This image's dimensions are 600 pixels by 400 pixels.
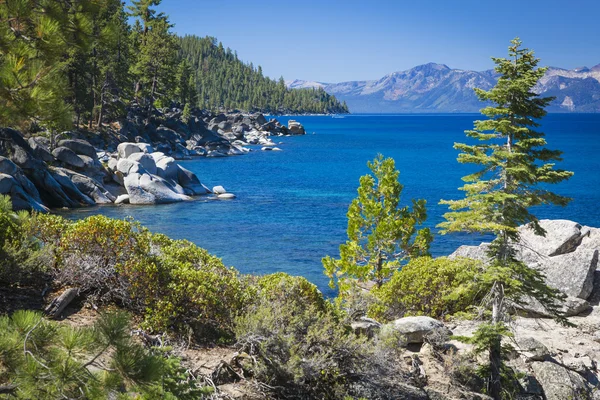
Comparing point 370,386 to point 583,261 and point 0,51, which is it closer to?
point 0,51

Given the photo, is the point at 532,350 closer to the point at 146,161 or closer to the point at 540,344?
the point at 540,344

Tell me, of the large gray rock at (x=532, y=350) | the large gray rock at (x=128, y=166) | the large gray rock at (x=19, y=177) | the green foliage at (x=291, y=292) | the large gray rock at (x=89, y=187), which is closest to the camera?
the green foliage at (x=291, y=292)

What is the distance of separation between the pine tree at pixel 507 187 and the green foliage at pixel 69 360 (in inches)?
324

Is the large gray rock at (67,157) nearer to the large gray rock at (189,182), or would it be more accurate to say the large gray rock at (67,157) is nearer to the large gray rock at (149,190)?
the large gray rock at (149,190)

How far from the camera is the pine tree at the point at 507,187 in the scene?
10.7 meters

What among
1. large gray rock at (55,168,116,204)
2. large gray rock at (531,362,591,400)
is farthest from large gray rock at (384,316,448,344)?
large gray rock at (55,168,116,204)

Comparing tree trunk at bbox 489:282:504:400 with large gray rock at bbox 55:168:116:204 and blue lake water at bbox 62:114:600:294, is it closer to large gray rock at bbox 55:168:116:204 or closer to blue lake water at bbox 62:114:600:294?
blue lake water at bbox 62:114:600:294

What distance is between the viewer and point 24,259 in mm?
9273

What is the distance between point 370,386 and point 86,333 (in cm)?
565

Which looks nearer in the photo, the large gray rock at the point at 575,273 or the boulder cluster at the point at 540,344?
the boulder cluster at the point at 540,344

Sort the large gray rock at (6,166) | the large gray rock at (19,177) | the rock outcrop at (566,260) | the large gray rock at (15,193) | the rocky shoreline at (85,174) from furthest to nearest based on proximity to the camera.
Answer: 1. the rocky shoreline at (85,174)
2. the large gray rock at (19,177)
3. the large gray rock at (6,166)
4. the large gray rock at (15,193)
5. the rock outcrop at (566,260)

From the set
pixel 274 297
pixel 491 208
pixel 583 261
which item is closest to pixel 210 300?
pixel 274 297

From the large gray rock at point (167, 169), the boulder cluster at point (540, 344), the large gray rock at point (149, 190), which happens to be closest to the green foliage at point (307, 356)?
the boulder cluster at point (540, 344)

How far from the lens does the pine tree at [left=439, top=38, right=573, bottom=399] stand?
10703 millimetres
